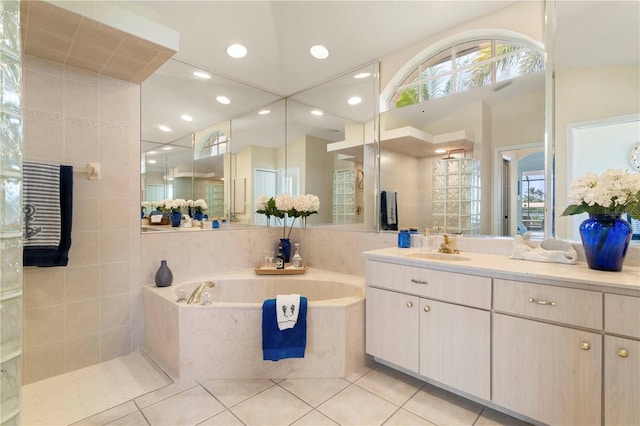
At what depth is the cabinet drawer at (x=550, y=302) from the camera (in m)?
1.35

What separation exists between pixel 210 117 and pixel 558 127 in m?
2.86

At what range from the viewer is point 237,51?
2934 mm

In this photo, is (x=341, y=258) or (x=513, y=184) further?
(x=341, y=258)

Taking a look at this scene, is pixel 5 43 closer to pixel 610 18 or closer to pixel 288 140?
pixel 610 18

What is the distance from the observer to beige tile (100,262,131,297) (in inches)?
89.8

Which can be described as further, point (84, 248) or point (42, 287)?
point (84, 248)

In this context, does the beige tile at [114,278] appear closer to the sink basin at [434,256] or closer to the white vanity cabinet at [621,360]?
the sink basin at [434,256]

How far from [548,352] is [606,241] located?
627 mm

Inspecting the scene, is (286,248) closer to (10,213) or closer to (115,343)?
(115,343)

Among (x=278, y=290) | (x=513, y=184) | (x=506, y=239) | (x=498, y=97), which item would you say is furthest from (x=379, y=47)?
(x=278, y=290)

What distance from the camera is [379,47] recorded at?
274 centimetres

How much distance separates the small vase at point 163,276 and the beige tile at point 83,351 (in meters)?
0.54

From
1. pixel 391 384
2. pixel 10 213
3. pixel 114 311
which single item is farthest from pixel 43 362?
pixel 391 384

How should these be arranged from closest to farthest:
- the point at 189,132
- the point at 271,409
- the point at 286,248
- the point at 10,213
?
1. the point at 10,213
2. the point at 271,409
3. the point at 189,132
4. the point at 286,248
